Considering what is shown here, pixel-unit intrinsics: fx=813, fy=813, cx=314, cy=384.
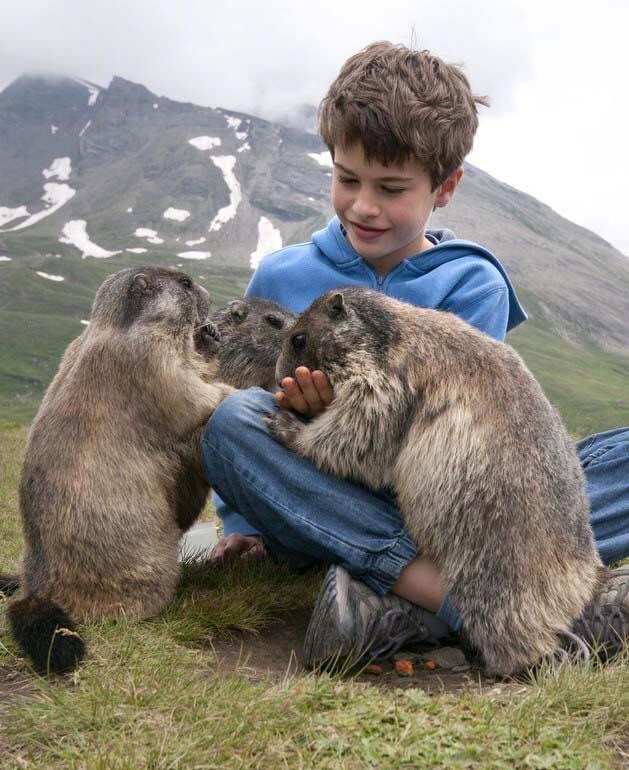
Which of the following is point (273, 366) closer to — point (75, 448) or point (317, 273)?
point (317, 273)

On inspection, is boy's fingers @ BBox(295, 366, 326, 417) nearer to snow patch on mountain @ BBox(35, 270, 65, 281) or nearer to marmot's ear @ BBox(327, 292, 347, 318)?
marmot's ear @ BBox(327, 292, 347, 318)

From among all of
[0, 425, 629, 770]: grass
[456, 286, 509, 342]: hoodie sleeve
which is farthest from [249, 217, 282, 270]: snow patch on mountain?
[0, 425, 629, 770]: grass

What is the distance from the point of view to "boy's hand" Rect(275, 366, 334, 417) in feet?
16.6

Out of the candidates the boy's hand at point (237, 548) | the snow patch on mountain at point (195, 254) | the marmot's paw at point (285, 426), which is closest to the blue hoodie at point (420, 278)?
the marmot's paw at point (285, 426)

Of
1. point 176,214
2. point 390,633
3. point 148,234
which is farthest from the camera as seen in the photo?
point 176,214

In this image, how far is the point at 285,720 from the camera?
3.40 metres

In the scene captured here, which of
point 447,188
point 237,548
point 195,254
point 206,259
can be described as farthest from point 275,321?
point 195,254

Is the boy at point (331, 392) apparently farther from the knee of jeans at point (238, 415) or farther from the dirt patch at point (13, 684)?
the dirt patch at point (13, 684)

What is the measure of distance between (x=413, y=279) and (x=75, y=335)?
118725 millimetres

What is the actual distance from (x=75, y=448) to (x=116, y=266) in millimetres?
161715

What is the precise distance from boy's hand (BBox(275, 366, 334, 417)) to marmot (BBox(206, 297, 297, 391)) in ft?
3.93

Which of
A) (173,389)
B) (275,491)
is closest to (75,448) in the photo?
(173,389)

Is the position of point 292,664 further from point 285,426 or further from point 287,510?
point 285,426

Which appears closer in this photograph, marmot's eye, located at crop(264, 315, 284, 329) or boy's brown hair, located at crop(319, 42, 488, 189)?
boy's brown hair, located at crop(319, 42, 488, 189)
